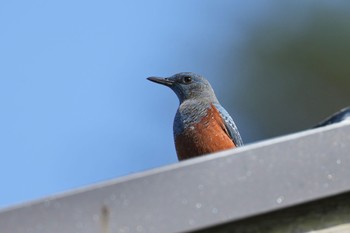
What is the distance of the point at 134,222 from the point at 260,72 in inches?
564

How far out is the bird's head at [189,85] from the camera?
10430mm

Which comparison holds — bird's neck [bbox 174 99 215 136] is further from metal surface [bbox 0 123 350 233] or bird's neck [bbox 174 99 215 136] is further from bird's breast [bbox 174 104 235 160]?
metal surface [bbox 0 123 350 233]

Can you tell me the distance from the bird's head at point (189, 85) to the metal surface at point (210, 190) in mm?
5502

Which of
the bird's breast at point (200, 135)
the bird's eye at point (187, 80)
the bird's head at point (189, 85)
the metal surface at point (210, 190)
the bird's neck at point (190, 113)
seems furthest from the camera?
the bird's eye at point (187, 80)

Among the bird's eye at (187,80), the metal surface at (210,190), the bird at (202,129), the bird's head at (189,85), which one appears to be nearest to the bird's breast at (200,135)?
the bird at (202,129)

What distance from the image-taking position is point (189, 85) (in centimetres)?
1063

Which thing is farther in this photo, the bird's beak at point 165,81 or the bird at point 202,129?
the bird's beak at point 165,81

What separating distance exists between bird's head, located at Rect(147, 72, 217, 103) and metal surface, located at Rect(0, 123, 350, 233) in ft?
18.0

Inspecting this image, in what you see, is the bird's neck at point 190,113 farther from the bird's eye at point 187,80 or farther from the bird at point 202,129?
the bird's eye at point 187,80

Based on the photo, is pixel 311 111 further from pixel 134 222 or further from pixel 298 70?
pixel 134 222

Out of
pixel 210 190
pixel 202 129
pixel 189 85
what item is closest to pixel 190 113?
pixel 202 129

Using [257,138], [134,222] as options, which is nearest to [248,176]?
[134,222]

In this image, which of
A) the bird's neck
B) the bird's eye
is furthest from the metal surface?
the bird's eye

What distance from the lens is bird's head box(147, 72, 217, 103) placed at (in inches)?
411
